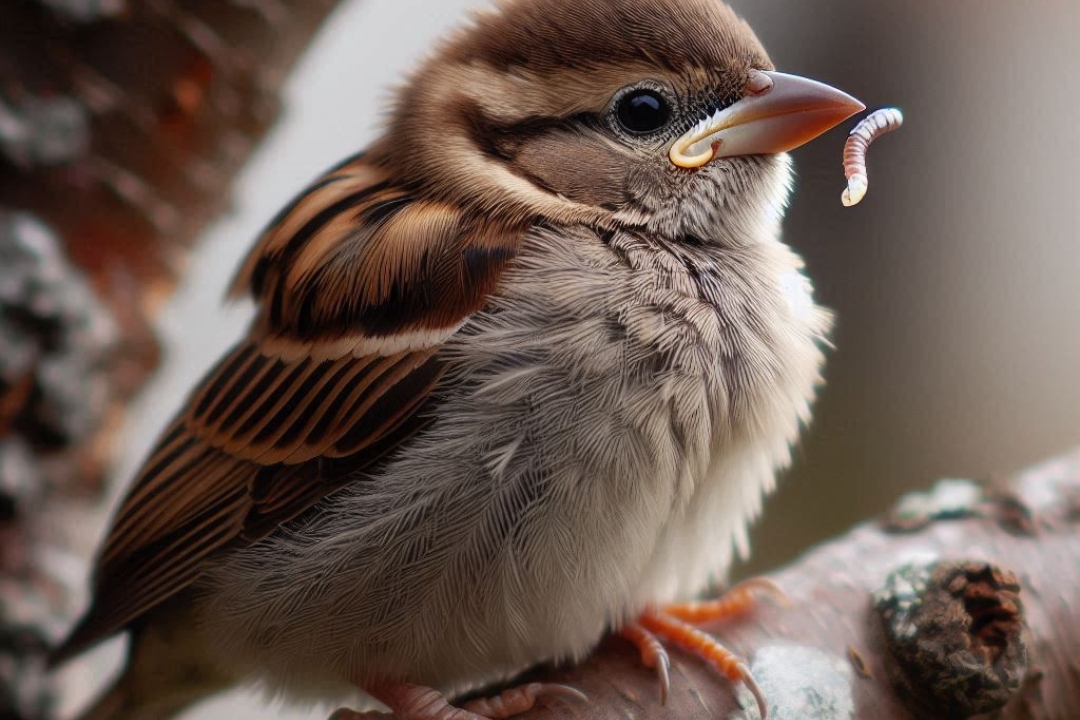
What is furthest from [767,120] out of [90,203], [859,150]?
[90,203]

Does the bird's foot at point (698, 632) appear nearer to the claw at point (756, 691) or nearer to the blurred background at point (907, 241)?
the claw at point (756, 691)

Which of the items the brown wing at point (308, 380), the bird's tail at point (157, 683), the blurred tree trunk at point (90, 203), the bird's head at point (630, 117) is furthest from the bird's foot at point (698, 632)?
the blurred tree trunk at point (90, 203)

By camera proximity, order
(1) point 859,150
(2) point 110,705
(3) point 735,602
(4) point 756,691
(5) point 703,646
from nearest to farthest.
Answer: (1) point 859,150 → (4) point 756,691 → (5) point 703,646 → (3) point 735,602 → (2) point 110,705

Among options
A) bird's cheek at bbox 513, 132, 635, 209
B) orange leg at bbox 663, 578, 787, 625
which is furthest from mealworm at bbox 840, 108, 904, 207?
orange leg at bbox 663, 578, 787, 625

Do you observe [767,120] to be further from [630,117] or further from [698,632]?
[698,632]

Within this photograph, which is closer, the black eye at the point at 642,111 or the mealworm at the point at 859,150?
the mealworm at the point at 859,150
